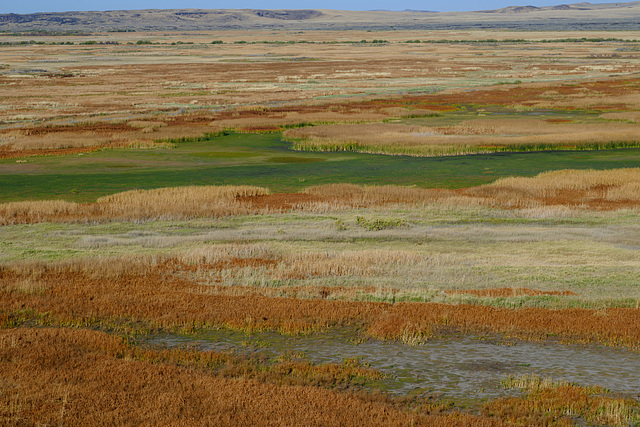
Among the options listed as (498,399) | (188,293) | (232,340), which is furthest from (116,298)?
Result: (498,399)

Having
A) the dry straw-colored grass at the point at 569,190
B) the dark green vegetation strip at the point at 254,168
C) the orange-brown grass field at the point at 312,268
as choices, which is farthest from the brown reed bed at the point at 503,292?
the dark green vegetation strip at the point at 254,168

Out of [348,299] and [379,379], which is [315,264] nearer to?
[348,299]

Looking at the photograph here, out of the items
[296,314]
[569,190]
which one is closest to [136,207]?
[296,314]

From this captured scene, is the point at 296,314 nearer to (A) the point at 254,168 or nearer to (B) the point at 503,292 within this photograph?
(B) the point at 503,292

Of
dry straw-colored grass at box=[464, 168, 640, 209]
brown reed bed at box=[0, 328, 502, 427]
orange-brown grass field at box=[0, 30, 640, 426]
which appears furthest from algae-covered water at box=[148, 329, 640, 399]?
dry straw-colored grass at box=[464, 168, 640, 209]

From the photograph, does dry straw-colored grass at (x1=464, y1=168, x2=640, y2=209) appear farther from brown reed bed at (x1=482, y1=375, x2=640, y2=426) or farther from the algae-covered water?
brown reed bed at (x1=482, y1=375, x2=640, y2=426)

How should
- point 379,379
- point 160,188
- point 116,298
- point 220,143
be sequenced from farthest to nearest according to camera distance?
point 220,143, point 160,188, point 116,298, point 379,379
